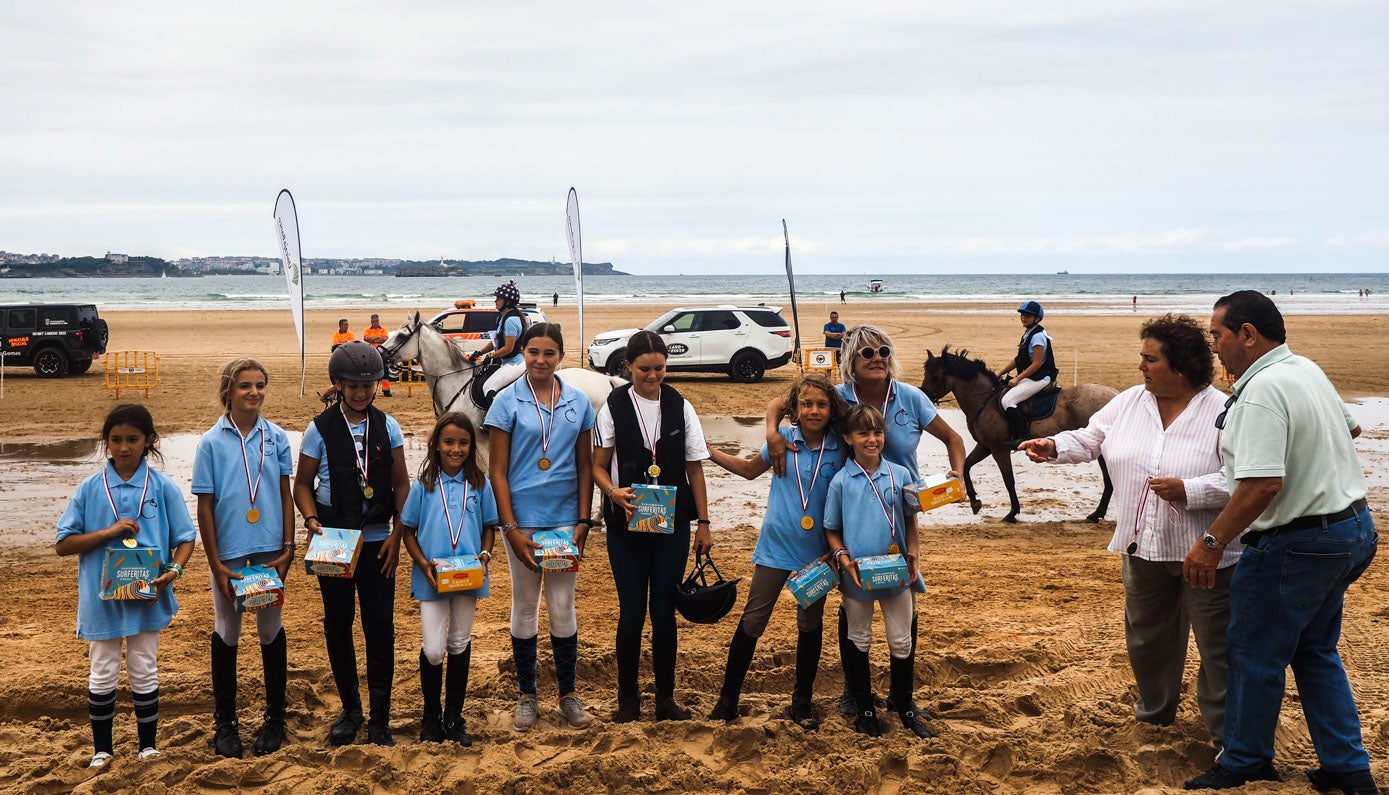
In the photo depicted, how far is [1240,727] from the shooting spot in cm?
431

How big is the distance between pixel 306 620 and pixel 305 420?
10.2m

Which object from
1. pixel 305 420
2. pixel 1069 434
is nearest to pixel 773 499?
pixel 1069 434

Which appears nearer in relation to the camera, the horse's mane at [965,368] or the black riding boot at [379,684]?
the black riding boot at [379,684]

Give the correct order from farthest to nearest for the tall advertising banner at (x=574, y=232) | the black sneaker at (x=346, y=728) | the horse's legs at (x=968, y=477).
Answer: the tall advertising banner at (x=574, y=232) < the horse's legs at (x=968, y=477) < the black sneaker at (x=346, y=728)

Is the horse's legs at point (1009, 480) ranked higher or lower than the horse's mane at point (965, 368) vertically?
lower

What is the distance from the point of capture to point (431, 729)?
4.92m

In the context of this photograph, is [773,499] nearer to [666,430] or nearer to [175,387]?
[666,430]

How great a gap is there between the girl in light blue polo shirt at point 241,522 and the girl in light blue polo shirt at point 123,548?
0.16 m

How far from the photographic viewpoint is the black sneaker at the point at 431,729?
16.1 feet

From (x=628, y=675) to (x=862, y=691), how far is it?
113cm

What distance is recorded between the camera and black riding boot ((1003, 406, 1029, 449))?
1084 cm

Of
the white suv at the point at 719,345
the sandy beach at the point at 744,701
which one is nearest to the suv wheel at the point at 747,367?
the white suv at the point at 719,345

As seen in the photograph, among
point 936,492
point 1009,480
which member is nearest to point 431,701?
point 936,492

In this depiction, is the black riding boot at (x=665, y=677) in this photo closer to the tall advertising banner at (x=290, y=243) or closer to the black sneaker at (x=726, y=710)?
the black sneaker at (x=726, y=710)
